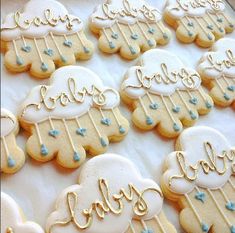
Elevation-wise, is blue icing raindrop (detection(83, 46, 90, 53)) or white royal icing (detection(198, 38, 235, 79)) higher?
blue icing raindrop (detection(83, 46, 90, 53))

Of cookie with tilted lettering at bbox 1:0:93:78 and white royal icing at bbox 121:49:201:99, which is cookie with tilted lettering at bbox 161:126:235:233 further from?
cookie with tilted lettering at bbox 1:0:93:78

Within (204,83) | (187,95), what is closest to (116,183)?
(187,95)

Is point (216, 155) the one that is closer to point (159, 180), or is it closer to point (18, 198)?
point (159, 180)

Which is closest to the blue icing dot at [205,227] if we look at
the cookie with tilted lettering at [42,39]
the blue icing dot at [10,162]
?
the blue icing dot at [10,162]

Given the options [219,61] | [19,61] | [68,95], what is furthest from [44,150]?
[219,61]

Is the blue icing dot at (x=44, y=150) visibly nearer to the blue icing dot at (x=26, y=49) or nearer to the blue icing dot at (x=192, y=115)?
the blue icing dot at (x=26, y=49)

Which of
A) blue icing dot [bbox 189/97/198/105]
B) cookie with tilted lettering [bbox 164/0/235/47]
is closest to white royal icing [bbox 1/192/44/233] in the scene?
blue icing dot [bbox 189/97/198/105]
